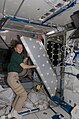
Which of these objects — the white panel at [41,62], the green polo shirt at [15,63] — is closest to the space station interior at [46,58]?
the white panel at [41,62]

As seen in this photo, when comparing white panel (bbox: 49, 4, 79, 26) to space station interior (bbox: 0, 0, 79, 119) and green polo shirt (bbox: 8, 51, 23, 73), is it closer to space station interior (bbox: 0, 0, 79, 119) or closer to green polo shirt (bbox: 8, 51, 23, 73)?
space station interior (bbox: 0, 0, 79, 119)

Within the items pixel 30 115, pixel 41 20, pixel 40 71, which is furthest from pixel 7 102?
pixel 41 20

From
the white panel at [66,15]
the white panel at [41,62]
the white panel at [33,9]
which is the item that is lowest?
the white panel at [41,62]

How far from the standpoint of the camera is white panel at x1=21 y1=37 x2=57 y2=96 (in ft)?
9.28

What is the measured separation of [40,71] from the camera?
2.96m

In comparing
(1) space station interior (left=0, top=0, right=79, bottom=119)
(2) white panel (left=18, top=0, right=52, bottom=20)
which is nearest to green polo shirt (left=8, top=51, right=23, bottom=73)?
(1) space station interior (left=0, top=0, right=79, bottom=119)

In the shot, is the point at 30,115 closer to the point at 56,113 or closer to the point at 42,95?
the point at 56,113

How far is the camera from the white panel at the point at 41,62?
283cm

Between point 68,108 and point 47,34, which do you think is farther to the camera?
point 47,34

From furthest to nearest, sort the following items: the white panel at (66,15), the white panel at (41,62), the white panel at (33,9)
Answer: the white panel at (41,62) < the white panel at (66,15) < the white panel at (33,9)

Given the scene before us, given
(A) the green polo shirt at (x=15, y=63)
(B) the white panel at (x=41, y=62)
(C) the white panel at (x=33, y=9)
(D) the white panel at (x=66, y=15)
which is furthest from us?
(B) the white panel at (x=41, y=62)

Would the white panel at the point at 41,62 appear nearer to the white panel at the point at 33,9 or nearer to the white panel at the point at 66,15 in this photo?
the white panel at the point at 33,9

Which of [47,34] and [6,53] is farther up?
[47,34]

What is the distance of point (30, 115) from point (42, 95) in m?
0.85
